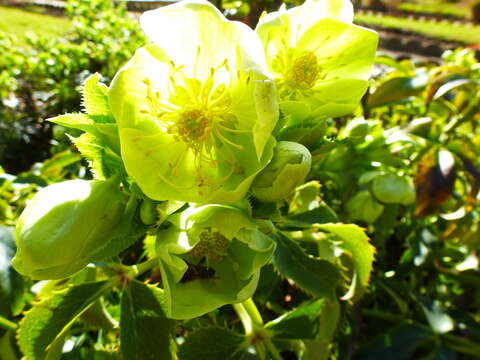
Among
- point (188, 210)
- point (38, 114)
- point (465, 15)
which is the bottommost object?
point (465, 15)

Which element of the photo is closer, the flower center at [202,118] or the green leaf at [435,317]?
the flower center at [202,118]

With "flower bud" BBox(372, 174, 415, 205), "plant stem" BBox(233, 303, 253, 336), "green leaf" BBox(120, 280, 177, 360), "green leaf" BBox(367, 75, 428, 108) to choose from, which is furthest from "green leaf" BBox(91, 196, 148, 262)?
"green leaf" BBox(367, 75, 428, 108)

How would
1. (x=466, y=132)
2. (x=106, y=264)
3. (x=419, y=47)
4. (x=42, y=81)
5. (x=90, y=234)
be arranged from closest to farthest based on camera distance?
(x=90, y=234) → (x=106, y=264) → (x=466, y=132) → (x=42, y=81) → (x=419, y=47)

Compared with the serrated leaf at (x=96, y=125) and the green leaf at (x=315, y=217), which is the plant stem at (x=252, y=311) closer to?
the green leaf at (x=315, y=217)

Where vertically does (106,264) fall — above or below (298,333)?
above

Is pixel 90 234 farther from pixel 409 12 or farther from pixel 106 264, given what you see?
pixel 409 12

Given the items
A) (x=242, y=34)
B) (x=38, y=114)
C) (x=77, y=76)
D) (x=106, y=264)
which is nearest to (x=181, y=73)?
(x=242, y=34)

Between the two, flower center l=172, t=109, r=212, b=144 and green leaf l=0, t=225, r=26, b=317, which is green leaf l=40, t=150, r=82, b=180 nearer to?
green leaf l=0, t=225, r=26, b=317

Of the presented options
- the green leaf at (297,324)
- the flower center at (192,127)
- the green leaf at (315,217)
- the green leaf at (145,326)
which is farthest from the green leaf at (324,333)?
the flower center at (192,127)
